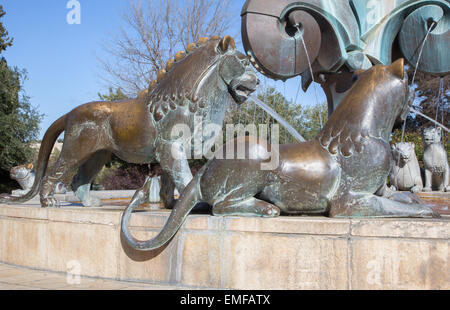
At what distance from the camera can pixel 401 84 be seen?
3.79 meters

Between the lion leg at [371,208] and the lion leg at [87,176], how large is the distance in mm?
2655

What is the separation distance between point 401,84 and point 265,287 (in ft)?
6.48

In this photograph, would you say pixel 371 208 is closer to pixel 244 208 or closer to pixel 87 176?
pixel 244 208

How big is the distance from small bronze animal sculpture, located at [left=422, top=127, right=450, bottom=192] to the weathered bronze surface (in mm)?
3375

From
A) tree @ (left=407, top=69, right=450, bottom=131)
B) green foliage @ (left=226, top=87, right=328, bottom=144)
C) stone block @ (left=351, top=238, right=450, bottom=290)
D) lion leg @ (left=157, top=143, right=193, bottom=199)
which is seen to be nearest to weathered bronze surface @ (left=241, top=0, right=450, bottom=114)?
lion leg @ (left=157, top=143, right=193, bottom=199)

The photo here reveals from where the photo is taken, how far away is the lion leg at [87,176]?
16.8 feet

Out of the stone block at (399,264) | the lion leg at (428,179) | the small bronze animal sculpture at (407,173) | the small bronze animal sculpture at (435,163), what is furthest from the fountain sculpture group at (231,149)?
the lion leg at (428,179)

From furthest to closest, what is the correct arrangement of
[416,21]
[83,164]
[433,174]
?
[433,174]
[416,21]
[83,164]

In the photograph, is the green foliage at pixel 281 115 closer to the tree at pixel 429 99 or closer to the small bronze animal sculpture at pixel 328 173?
the tree at pixel 429 99

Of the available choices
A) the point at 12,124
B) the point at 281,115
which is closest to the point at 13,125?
the point at 12,124

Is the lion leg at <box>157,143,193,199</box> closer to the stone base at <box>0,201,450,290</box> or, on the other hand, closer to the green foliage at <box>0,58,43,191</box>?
the stone base at <box>0,201,450,290</box>

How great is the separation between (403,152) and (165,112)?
21.7 ft
